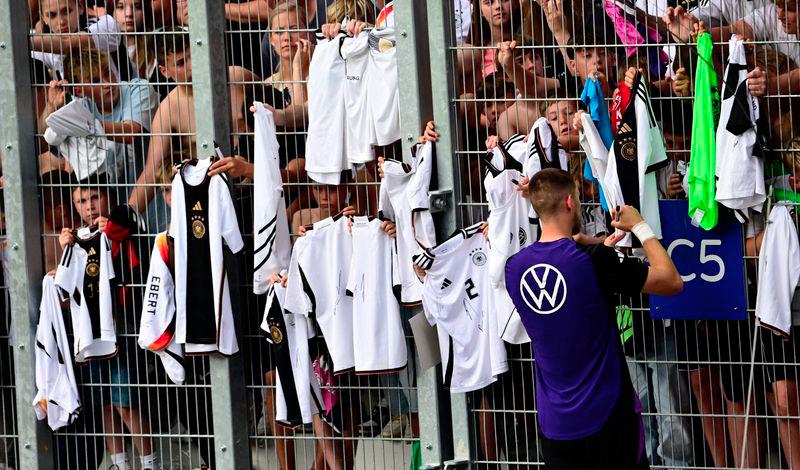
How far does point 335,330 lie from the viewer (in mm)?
8336

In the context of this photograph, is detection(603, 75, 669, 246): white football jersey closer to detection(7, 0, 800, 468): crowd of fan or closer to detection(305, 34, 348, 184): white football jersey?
detection(7, 0, 800, 468): crowd of fan

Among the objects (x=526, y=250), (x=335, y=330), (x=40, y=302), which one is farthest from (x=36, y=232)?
(x=526, y=250)

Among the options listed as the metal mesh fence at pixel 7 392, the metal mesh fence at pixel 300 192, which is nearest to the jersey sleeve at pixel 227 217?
the metal mesh fence at pixel 300 192

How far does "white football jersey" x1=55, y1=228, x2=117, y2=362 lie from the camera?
8703 millimetres

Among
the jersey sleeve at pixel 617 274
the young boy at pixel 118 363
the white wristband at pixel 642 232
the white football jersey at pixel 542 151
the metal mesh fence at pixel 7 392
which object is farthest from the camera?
the metal mesh fence at pixel 7 392

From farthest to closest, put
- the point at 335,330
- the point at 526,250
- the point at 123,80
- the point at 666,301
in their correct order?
the point at 123,80 < the point at 335,330 < the point at 666,301 < the point at 526,250

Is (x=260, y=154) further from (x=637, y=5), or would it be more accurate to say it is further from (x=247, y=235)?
(x=637, y=5)

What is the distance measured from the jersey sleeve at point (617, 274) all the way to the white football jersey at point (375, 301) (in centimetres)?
181

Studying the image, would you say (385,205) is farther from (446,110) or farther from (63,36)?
(63,36)

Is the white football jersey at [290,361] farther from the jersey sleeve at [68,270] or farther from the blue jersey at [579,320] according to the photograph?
the blue jersey at [579,320]

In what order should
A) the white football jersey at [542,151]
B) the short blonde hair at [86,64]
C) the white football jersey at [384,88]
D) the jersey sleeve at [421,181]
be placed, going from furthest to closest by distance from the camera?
the short blonde hair at [86,64] → the white football jersey at [384,88] → the jersey sleeve at [421,181] → the white football jersey at [542,151]

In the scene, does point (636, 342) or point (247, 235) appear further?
point (247, 235)

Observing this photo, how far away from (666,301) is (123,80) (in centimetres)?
353

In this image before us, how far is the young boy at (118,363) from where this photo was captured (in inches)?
346
